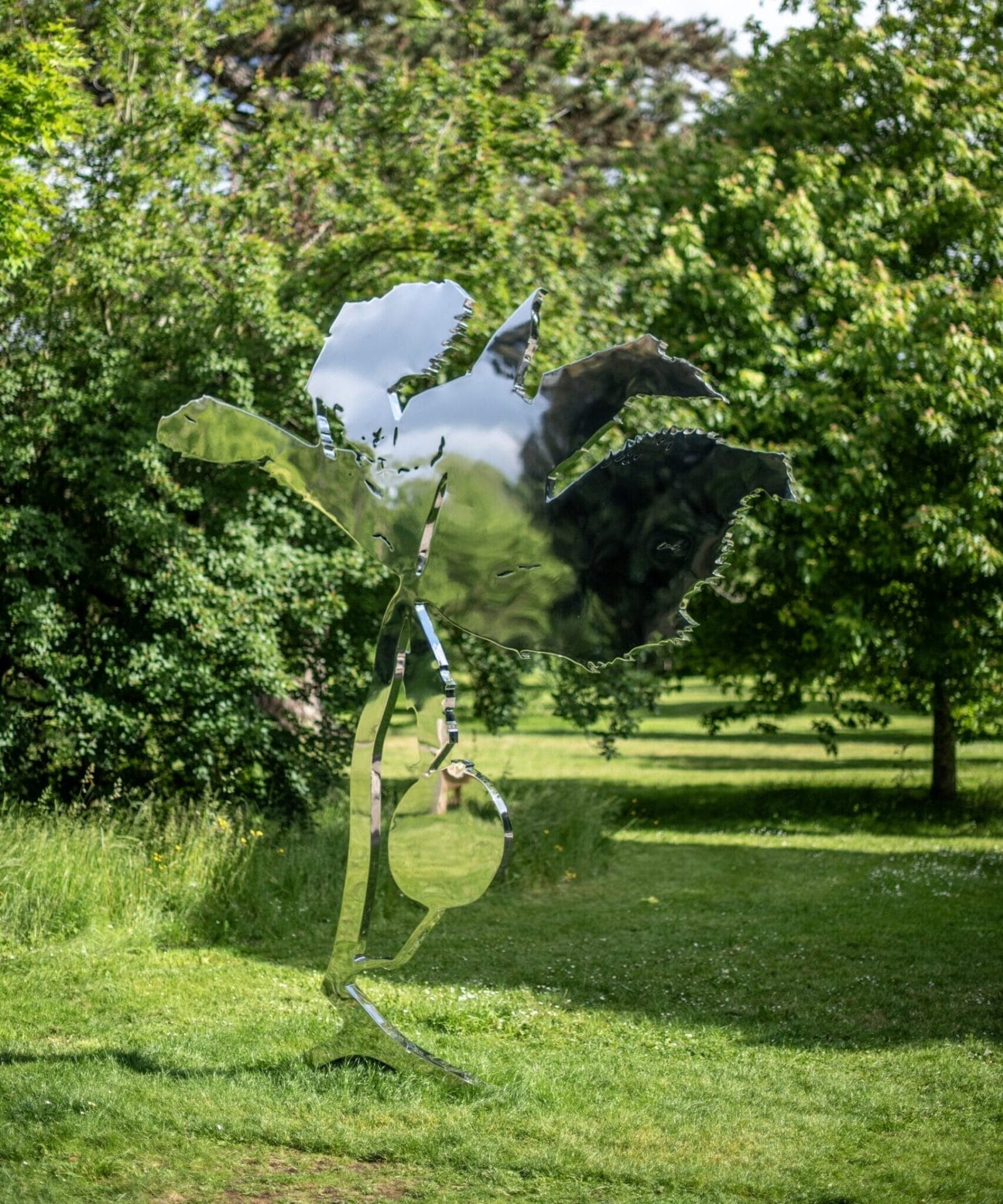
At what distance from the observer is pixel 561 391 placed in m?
5.07

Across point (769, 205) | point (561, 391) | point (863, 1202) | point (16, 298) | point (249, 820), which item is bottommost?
point (863, 1202)

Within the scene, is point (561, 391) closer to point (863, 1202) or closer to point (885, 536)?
point (863, 1202)

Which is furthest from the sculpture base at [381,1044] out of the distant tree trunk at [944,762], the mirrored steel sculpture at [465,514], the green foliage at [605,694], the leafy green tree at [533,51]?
the distant tree trunk at [944,762]

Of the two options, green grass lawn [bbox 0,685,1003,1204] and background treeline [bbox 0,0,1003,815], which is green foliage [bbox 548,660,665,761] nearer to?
background treeline [bbox 0,0,1003,815]

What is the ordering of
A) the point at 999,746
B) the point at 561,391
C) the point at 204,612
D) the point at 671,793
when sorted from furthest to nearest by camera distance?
1. the point at 999,746
2. the point at 671,793
3. the point at 204,612
4. the point at 561,391

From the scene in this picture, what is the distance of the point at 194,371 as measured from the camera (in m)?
9.84

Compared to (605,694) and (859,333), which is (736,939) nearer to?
(605,694)

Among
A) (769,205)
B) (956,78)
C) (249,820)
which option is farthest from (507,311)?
(956,78)

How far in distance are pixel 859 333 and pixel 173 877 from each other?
8.05m

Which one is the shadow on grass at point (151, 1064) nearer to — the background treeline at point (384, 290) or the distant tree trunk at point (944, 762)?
the background treeline at point (384, 290)

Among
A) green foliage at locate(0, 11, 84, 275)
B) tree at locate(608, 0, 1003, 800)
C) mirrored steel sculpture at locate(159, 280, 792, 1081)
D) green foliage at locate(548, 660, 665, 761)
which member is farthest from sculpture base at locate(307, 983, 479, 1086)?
tree at locate(608, 0, 1003, 800)

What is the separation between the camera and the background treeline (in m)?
9.65

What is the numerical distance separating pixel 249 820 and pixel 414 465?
18.7 ft

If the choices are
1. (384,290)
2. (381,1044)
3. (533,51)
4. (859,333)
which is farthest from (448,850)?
(533,51)
